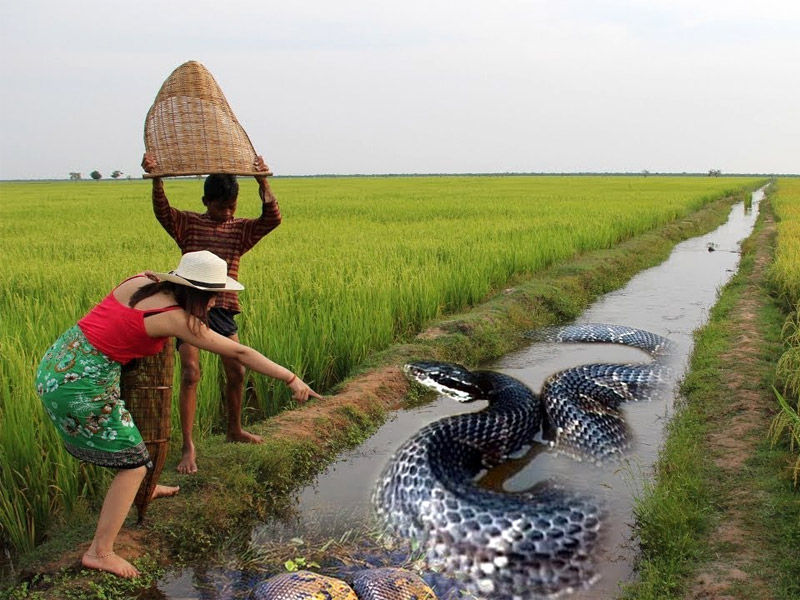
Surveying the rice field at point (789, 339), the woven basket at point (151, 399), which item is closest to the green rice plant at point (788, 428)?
the rice field at point (789, 339)

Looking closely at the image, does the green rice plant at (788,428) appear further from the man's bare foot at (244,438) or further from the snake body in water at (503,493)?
the man's bare foot at (244,438)

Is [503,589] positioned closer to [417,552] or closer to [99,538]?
[417,552]

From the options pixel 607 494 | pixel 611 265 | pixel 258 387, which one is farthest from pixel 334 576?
pixel 611 265

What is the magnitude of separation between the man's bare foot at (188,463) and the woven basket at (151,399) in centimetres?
46

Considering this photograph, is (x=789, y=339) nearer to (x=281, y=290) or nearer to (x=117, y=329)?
(x=281, y=290)

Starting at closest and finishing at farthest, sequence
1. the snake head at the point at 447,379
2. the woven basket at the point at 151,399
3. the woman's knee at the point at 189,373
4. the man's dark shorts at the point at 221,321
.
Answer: the woven basket at the point at 151,399, the woman's knee at the point at 189,373, the man's dark shorts at the point at 221,321, the snake head at the point at 447,379

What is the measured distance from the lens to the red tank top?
235 centimetres

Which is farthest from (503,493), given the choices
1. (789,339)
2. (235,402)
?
(789,339)

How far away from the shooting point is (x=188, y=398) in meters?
3.29

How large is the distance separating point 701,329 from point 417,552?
4849 millimetres

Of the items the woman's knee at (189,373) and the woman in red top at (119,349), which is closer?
the woman in red top at (119,349)

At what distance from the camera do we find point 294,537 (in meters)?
3.00

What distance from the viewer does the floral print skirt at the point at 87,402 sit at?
2.35m

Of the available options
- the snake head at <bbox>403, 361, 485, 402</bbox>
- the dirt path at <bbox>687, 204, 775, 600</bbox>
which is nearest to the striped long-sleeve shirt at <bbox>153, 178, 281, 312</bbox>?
the snake head at <bbox>403, 361, 485, 402</bbox>
